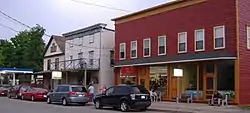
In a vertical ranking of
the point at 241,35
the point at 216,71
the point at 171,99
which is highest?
the point at 241,35

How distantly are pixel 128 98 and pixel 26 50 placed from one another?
4761 centimetres

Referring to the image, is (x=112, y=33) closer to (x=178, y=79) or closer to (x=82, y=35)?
(x=82, y=35)

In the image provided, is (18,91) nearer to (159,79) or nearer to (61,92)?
(61,92)

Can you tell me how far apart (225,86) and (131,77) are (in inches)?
432

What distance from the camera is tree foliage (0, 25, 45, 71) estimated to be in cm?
6869

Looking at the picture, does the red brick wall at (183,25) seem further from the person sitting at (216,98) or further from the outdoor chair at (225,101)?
the outdoor chair at (225,101)

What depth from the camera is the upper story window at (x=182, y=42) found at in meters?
31.9

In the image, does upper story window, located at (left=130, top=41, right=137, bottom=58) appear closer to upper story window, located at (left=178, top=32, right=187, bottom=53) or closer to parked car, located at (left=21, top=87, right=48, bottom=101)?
upper story window, located at (left=178, top=32, right=187, bottom=53)

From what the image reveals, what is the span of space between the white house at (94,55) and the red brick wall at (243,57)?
17.3 metres

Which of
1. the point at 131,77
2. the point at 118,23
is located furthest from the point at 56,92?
the point at 118,23

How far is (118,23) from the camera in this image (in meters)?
39.7

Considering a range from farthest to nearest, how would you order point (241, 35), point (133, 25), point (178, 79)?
point (133, 25), point (178, 79), point (241, 35)

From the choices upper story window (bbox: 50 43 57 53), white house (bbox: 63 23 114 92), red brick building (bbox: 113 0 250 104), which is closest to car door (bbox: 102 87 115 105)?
red brick building (bbox: 113 0 250 104)

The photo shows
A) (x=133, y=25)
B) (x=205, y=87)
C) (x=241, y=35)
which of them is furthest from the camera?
(x=133, y=25)
